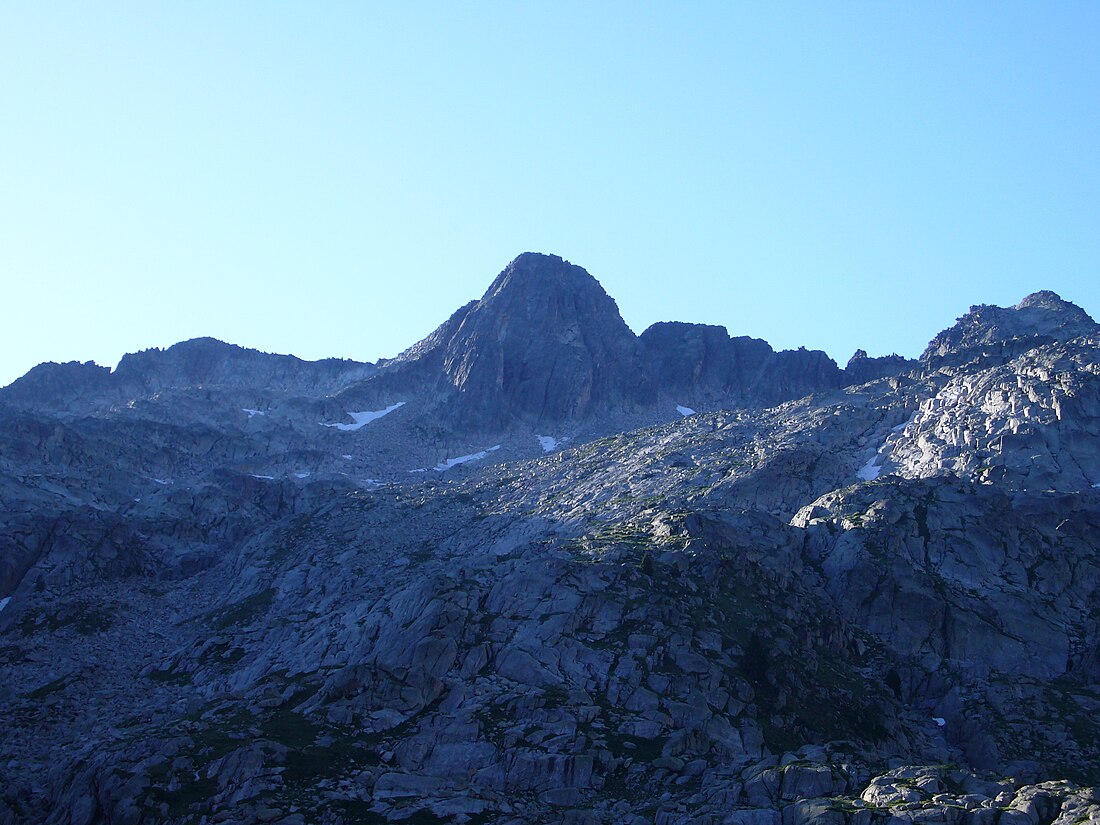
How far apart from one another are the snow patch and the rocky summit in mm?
597

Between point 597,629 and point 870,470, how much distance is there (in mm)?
67785

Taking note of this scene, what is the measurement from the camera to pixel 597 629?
98.2 meters

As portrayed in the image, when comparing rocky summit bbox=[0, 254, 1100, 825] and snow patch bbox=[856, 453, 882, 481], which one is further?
snow patch bbox=[856, 453, 882, 481]

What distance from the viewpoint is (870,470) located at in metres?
152

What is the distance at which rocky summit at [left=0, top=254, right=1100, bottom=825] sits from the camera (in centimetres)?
7350

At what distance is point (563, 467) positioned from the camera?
177 metres

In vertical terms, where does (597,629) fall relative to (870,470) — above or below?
below

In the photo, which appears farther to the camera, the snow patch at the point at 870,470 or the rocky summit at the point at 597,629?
the snow patch at the point at 870,470

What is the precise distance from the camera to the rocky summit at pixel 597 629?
73500 mm

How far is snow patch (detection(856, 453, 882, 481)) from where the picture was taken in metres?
149

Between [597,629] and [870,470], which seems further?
[870,470]

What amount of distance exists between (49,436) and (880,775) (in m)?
146

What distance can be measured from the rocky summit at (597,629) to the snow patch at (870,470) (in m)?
0.60

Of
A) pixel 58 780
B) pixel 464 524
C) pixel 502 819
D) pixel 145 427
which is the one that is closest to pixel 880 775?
pixel 502 819
